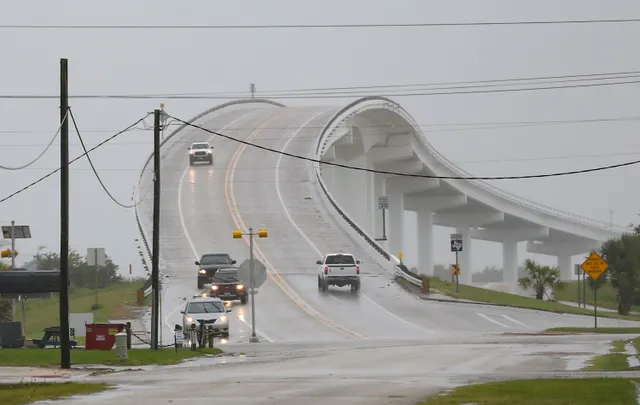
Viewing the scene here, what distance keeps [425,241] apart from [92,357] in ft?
397

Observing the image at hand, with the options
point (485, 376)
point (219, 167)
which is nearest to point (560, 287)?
point (219, 167)

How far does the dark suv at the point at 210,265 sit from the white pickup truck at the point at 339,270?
5294mm

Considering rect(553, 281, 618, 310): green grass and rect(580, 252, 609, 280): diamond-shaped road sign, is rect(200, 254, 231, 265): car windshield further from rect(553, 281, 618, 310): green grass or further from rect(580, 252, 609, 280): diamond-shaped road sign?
rect(553, 281, 618, 310): green grass

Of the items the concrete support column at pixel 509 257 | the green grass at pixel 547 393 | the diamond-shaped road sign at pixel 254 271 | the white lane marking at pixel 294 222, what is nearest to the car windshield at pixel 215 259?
the white lane marking at pixel 294 222

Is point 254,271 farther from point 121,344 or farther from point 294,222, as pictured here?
point 294,222

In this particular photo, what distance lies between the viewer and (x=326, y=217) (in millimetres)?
86688

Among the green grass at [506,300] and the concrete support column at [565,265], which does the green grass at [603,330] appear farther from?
the concrete support column at [565,265]

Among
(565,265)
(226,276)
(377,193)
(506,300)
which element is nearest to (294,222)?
(506,300)

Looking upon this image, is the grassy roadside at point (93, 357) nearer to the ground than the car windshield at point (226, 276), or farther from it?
nearer to the ground

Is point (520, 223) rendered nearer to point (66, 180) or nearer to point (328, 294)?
point (328, 294)

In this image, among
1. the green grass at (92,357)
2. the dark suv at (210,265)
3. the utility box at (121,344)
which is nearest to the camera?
the green grass at (92,357)

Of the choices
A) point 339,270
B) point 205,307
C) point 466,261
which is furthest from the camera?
point 466,261

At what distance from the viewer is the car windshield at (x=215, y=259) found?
62.9 meters

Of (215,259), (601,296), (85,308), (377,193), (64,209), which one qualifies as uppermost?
(377,193)
